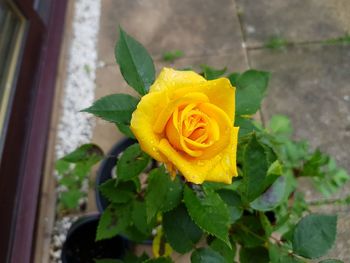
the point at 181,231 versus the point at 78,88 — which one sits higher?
the point at 78,88

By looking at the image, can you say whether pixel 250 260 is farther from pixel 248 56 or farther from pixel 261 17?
pixel 261 17

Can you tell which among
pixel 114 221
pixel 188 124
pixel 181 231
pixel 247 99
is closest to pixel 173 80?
pixel 188 124

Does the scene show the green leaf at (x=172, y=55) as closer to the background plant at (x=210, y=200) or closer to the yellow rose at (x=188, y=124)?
the background plant at (x=210, y=200)

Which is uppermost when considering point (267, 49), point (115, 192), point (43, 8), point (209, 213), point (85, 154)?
point (43, 8)

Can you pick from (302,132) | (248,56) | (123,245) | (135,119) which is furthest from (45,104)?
(135,119)

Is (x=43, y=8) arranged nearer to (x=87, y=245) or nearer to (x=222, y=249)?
(x=87, y=245)

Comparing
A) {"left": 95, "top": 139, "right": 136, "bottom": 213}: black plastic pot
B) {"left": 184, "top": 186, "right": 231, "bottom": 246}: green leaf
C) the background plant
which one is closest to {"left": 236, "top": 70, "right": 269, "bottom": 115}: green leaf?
the background plant
